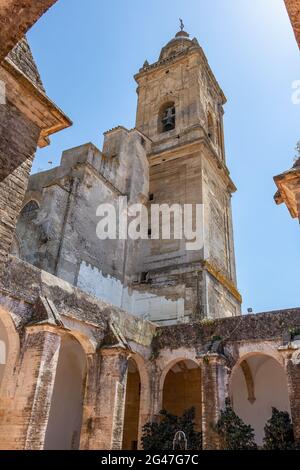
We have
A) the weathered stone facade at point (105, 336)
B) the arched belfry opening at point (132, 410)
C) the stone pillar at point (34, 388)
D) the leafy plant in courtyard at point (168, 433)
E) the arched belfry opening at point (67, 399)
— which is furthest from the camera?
the arched belfry opening at point (132, 410)

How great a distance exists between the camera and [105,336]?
12.9m

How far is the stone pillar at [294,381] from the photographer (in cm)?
1157

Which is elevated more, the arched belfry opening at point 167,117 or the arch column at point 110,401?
the arched belfry opening at point 167,117

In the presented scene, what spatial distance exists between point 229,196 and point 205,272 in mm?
9230

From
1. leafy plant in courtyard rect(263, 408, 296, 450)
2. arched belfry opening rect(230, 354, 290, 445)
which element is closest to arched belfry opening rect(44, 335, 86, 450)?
arched belfry opening rect(230, 354, 290, 445)

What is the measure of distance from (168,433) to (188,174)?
14051mm

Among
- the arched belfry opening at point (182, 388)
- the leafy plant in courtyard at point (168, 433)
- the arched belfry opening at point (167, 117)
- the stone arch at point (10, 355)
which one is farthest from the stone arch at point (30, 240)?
the arched belfry opening at point (167, 117)

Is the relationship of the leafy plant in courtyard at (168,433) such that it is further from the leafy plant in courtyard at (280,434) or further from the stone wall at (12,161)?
the stone wall at (12,161)

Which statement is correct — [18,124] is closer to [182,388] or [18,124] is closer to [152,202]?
[182,388]

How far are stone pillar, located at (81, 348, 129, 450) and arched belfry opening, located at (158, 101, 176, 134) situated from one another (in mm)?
17283

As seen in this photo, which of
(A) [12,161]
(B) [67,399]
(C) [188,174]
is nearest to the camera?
(A) [12,161]

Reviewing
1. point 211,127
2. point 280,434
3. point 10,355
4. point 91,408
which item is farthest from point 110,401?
point 211,127

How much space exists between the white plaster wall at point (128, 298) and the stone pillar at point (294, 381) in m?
6.87

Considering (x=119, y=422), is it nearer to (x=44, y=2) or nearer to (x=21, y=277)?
(x=21, y=277)
